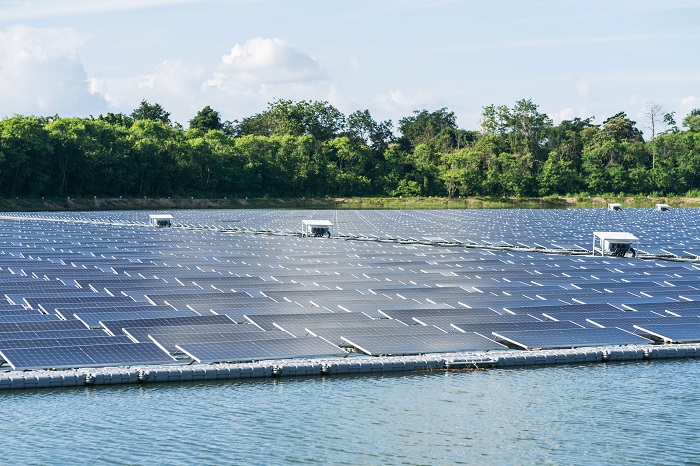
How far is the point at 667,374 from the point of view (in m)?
21.8

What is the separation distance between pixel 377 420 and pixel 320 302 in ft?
36.9

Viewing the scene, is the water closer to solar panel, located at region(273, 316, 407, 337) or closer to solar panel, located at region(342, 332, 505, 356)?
solar panel, located at region(342, 332, 505, 356)

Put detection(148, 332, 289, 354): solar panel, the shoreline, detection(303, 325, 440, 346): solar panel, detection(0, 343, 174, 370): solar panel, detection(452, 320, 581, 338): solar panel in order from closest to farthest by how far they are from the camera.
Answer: the shoreline → detection(0, 343, 174, 370): solar panel → detection(148, 332, 289, 354): solar panel → detection(303, 325, 440, 346): solar panel → detection(452, 320, 581, 338): solar panel

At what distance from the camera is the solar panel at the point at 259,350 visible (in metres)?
21.4

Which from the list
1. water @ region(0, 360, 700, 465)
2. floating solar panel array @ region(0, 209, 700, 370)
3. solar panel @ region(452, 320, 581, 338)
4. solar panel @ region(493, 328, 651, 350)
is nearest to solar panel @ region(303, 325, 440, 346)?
floating solar panel array @ region(0, 209, 700, 370)

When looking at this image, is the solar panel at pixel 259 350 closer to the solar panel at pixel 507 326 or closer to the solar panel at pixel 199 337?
the solar panel at pixel 199 337

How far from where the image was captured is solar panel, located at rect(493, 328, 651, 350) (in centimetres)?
2347

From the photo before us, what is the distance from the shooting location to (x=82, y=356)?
20906 millimetres

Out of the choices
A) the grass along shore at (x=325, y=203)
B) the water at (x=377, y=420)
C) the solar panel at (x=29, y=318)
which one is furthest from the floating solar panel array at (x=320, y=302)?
the grass along shore at (x=325, y=203)

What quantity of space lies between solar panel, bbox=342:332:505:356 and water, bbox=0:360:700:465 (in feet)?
3.84

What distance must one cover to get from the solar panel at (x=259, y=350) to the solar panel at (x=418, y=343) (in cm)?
71

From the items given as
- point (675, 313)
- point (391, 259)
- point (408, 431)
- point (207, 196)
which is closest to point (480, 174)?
point (207, 196)

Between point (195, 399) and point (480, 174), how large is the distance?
479 feet

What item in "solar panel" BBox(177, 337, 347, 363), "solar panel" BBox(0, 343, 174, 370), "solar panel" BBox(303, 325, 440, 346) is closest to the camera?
"solar panel" BBox(0, 343, 174, 370)
